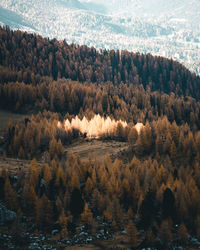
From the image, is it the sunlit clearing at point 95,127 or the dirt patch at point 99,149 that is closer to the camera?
the dirt patch at point 99,149

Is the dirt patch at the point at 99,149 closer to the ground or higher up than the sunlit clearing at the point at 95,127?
closer to the ground

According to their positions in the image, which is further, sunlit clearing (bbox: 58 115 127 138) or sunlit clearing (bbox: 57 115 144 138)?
sunlit clearing (bbox: 58 115 127 138)

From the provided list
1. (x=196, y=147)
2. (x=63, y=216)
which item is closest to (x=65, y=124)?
(x=196, y=147)

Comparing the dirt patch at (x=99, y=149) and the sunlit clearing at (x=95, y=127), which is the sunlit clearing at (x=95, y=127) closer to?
the sunlit clearing at (x=95, y=127)

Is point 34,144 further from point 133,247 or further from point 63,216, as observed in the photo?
point 133,247

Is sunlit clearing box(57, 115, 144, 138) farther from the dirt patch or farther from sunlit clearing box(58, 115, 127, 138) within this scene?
the dirt patch

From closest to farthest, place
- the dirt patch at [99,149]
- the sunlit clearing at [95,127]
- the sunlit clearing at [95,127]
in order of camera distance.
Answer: the dirt patch at [99,149] → the sunlit clearing at [95,127] → the sunlit clearing at [95,127]

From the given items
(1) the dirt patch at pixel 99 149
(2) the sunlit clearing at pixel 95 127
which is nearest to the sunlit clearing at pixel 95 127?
(2) the sunlit clearing at pixel 95 127

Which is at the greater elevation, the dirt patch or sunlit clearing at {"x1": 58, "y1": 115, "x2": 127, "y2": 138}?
sunlit clearing at {"x1": 58, "y1": 115, "x2": 127, "y2": 138}

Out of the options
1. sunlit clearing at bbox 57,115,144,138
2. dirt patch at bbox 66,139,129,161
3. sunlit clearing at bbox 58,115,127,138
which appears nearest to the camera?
dirt patch at bbox 66,139,129,161

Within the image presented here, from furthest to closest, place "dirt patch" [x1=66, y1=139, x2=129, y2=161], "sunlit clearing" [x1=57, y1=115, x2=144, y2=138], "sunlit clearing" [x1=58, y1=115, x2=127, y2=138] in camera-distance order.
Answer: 1. "sunlit clearing" [x1=58, y1=115, x2=127, y2=138]
2. "sunlit clearing" [x1=57, y1=115, x2=144, y2=138]
3. "dirt patch" [x1=66, y1=139, x2=129, y2=161]

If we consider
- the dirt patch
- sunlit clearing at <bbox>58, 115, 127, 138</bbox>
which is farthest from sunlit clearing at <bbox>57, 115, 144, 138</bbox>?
the dirt patch
